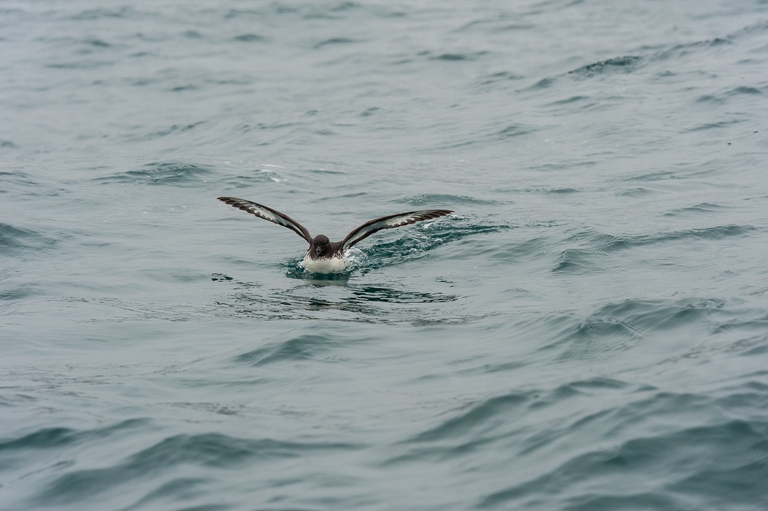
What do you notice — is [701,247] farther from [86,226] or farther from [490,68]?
[490,68]

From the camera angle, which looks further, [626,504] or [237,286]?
[237,286]

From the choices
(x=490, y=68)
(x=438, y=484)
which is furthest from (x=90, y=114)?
(x=438, y=484)

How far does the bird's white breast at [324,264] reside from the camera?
37.0 feet

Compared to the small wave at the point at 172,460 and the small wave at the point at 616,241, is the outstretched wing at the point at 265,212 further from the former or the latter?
the small wave at the point at 172,460

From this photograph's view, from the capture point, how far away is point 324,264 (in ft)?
37.0

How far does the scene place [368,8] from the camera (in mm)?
32062

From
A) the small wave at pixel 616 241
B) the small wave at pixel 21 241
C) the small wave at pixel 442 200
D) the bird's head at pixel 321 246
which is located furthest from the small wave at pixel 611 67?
the small wave at pixel 21 241

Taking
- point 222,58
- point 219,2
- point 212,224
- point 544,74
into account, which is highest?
point 219,2

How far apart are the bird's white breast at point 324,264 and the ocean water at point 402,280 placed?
261mm

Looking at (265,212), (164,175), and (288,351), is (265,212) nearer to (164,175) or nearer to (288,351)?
(288,351)

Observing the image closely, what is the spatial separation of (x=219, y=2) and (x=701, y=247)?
27040 millimetres

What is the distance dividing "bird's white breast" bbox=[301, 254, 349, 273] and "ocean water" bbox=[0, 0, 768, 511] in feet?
0.86

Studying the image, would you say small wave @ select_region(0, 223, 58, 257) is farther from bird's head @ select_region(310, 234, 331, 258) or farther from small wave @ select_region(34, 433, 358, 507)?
→ small wave @ select_region(34, 433, 358, 507)

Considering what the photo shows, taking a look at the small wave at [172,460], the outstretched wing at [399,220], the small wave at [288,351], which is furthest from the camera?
the outstretched wing at [399,220]
